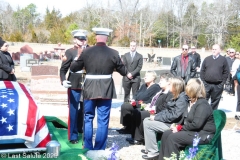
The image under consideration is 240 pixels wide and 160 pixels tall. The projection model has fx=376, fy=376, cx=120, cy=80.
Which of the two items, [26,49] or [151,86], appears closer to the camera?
[151,86]

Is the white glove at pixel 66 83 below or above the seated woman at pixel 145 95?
above

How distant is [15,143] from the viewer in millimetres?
3924

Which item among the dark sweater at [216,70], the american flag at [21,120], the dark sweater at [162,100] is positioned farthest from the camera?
the dark sweater at [216,70]

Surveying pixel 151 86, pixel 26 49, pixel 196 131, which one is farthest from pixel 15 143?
pixel 26 49

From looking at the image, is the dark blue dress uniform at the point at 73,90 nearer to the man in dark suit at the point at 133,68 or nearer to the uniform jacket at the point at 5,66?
the uniform jacket at the point at 5,66

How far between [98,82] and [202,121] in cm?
145

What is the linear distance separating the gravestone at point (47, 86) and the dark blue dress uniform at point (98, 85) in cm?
549

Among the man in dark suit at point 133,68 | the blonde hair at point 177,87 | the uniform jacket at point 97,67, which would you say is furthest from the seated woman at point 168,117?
the man in dark suit at point 133,68

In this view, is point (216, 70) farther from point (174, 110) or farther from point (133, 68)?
point (174, 110)

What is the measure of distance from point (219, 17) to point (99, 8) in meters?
19.5

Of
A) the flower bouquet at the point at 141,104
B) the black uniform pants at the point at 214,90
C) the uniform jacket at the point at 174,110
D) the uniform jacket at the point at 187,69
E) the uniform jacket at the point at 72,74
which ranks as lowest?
the black uniform pants at the point at 214,90

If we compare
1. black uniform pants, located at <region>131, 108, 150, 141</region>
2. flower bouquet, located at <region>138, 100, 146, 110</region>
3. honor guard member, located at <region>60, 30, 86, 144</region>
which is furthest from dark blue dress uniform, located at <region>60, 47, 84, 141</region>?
flower bouquet, located at <region>138, 100, 146, 110</region>

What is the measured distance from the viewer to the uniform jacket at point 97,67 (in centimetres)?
498

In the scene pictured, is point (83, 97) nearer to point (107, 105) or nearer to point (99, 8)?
point (107, 105)
